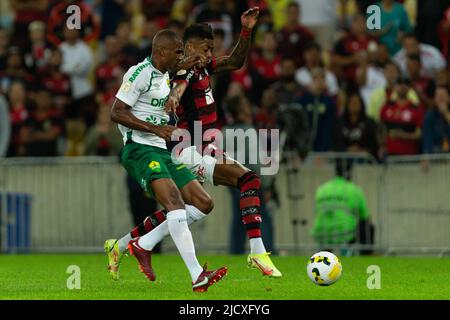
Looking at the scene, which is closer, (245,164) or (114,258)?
(114,258)

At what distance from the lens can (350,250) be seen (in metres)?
19.6

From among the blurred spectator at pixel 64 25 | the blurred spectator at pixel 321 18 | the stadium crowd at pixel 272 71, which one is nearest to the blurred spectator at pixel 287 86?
the stadium crowd at pixel 272 71

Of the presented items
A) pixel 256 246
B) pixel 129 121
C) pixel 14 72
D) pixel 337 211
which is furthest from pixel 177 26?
pixel 129 121

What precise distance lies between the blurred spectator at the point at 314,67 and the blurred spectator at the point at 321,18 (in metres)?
1.35

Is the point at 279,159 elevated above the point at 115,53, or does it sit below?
below

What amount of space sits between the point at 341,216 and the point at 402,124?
2.10m

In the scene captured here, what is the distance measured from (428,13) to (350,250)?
5.49 meters

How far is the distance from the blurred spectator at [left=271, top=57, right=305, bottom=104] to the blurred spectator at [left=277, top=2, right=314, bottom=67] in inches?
23.0

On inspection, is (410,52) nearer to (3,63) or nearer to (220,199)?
(220,199)

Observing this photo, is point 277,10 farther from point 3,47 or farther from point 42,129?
point 42,129

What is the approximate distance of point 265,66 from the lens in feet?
74.5

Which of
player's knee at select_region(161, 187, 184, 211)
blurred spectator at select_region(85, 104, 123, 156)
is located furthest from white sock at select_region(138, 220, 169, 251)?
blurred spectator at select_region(85, 104, 123, 156)

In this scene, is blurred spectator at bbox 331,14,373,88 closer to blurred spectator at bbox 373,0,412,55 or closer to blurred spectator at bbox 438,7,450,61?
blurred spectator at bbox 373,0,412,55

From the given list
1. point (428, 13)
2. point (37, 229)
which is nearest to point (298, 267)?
point (37, 229)
